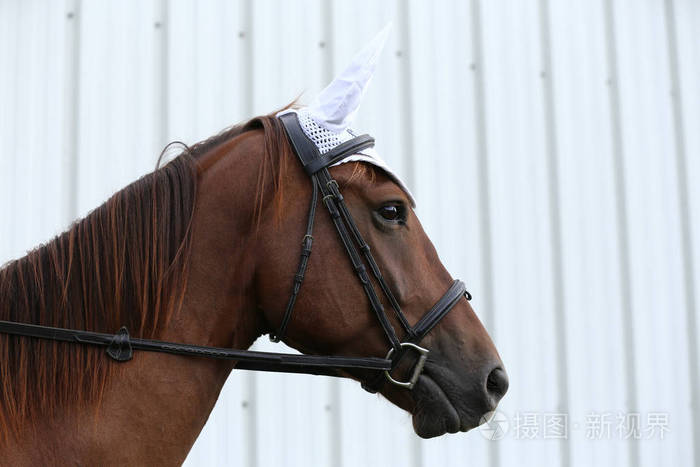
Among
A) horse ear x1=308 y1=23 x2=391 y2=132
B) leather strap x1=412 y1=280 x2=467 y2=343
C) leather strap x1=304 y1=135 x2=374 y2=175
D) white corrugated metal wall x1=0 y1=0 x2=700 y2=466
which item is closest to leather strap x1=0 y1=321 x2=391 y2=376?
leather strap x1=412 y1=280 x2=467 y2=343

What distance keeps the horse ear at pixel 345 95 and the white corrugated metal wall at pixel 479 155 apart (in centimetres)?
142

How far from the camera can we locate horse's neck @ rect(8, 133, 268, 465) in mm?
1298

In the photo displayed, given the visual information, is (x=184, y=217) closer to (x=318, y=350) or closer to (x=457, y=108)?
(x=318, y=350)

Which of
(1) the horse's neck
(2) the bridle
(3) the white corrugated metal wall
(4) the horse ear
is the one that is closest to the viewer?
(1) the horse's neck

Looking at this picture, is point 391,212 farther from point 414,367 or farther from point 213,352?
point 213,352

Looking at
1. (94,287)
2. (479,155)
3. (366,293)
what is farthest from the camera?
(479,155)

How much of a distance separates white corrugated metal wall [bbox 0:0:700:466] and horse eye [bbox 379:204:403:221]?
58.0 inches

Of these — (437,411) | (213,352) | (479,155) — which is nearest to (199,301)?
(213,352)

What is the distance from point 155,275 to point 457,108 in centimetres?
220

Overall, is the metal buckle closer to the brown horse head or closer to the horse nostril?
the brown horse head

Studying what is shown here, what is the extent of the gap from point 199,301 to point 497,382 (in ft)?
2.41

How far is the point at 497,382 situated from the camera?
1542 mm

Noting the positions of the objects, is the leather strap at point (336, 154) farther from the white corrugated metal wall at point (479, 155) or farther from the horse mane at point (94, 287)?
the white corrugated metal wall at point (479, 155)

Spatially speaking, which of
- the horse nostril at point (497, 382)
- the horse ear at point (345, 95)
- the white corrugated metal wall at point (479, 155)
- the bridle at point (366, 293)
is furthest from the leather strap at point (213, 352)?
the white corrugated metal wall at point (479, 155)
